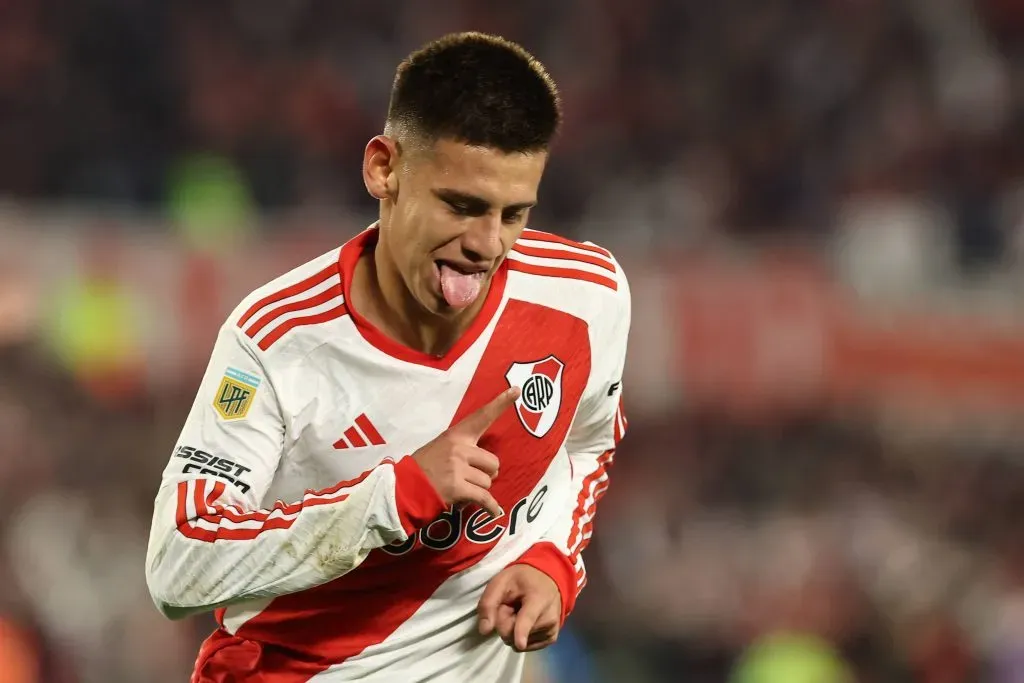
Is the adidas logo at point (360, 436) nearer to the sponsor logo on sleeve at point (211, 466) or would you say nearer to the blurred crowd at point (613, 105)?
the sponsor logo on sleeve at point (211, 466)

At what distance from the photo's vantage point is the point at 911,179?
30.3 ft

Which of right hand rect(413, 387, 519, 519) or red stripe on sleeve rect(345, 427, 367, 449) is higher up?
right hand rect(413, 387, 519, 519)

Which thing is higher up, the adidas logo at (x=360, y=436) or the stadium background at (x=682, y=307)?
the adidas logo at (x=360, y=436)

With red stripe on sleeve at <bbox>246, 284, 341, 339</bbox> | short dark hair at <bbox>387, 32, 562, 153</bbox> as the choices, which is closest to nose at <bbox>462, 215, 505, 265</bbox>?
short dark hair at <bbox>387, 32, 562, 153</bbox>

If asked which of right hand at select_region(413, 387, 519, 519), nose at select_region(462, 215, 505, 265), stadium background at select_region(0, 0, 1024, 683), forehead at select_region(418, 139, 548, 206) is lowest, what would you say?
stadium background at select_region(0, 0, 1024, 683)

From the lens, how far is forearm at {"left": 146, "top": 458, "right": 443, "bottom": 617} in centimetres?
253

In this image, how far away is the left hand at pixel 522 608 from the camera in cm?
285

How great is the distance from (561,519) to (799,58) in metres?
7.33

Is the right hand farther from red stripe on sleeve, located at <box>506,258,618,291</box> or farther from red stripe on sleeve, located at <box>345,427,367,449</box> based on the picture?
red stripe on sleeve, located at <box>506,258,618,291</box>

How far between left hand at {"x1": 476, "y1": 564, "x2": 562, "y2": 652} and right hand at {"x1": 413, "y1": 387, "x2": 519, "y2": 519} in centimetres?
35

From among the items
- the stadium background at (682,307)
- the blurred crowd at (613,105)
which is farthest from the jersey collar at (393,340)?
the blurred crowd at (613,105)

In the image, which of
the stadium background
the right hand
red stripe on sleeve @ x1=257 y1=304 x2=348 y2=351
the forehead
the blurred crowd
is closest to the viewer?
the right hand

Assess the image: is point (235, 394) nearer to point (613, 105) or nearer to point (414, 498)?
point (414, 498)

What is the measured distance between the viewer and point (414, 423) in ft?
9.62
